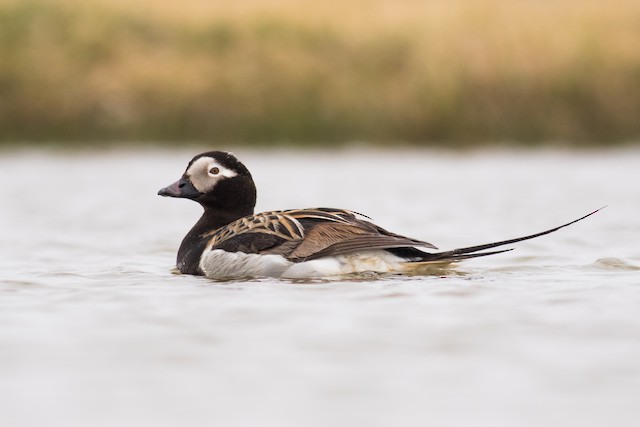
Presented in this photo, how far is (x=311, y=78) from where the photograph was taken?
1800cm

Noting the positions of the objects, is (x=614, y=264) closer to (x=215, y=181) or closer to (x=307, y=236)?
(x=307, y=236)

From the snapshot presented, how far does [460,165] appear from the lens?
614 inches

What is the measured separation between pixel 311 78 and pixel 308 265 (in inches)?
454

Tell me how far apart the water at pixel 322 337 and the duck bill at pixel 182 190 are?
0.47 metres

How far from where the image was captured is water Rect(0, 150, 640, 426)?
12.5ft

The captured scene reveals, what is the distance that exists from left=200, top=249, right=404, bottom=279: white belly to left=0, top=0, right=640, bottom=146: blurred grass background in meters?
10.8

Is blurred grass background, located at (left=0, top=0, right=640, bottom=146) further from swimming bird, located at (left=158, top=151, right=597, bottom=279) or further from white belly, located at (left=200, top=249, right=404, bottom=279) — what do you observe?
white belly, located at (left=200, top=249, right=404, bottom=279)

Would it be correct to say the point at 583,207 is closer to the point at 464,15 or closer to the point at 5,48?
the point at 464,15

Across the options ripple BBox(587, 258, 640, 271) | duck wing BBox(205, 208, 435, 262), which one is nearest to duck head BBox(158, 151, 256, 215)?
duck wing BBox(205, 208, 435, 262)

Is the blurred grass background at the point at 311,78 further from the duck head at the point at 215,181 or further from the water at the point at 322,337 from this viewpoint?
the duck head at the point at 215,181

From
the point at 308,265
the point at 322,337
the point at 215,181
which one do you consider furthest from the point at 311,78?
the point at 322,337

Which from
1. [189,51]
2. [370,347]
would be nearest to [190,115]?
[189,51]

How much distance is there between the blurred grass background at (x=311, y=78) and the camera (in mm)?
17625

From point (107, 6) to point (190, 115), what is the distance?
288cm
